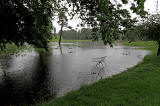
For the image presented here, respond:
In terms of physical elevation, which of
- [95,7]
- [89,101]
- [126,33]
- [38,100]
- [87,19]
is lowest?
[38,100]

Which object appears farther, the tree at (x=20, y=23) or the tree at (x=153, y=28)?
the tree at (x=153, y=28)

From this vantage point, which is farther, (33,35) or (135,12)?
(33,35)

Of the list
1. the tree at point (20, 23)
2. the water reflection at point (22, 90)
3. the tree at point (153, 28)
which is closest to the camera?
the water reflection at point (22, 90)

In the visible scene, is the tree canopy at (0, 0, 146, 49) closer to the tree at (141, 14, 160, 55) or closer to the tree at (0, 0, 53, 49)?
the tree at (0, 0, 53, 49)

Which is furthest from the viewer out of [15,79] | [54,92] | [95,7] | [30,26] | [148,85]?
[15,79]

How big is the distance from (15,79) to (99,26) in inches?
416

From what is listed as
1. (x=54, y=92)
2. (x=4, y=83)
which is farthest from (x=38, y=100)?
(x=4, y=83)

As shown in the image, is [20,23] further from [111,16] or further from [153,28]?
[153,28]

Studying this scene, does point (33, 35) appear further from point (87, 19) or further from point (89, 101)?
point (89, 101)

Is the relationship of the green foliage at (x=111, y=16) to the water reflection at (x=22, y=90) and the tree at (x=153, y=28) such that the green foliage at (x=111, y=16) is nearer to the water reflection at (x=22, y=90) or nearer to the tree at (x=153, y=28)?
the water reflection at (x=22, y=90)

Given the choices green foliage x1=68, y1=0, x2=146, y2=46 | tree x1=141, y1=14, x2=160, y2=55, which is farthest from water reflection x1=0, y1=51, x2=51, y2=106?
tree x1=141, y1=14, x2=160, y2=55

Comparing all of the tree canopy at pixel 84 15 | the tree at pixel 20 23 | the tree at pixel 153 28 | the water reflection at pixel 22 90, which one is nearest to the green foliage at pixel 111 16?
the tree canopy at pixel 84 15

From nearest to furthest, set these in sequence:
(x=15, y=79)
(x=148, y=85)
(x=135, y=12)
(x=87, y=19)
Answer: (x=135, y=12) → (x=87, y=19) → (x=148, y=85) → (x=15, y=79)

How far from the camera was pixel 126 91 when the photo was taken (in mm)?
8359
